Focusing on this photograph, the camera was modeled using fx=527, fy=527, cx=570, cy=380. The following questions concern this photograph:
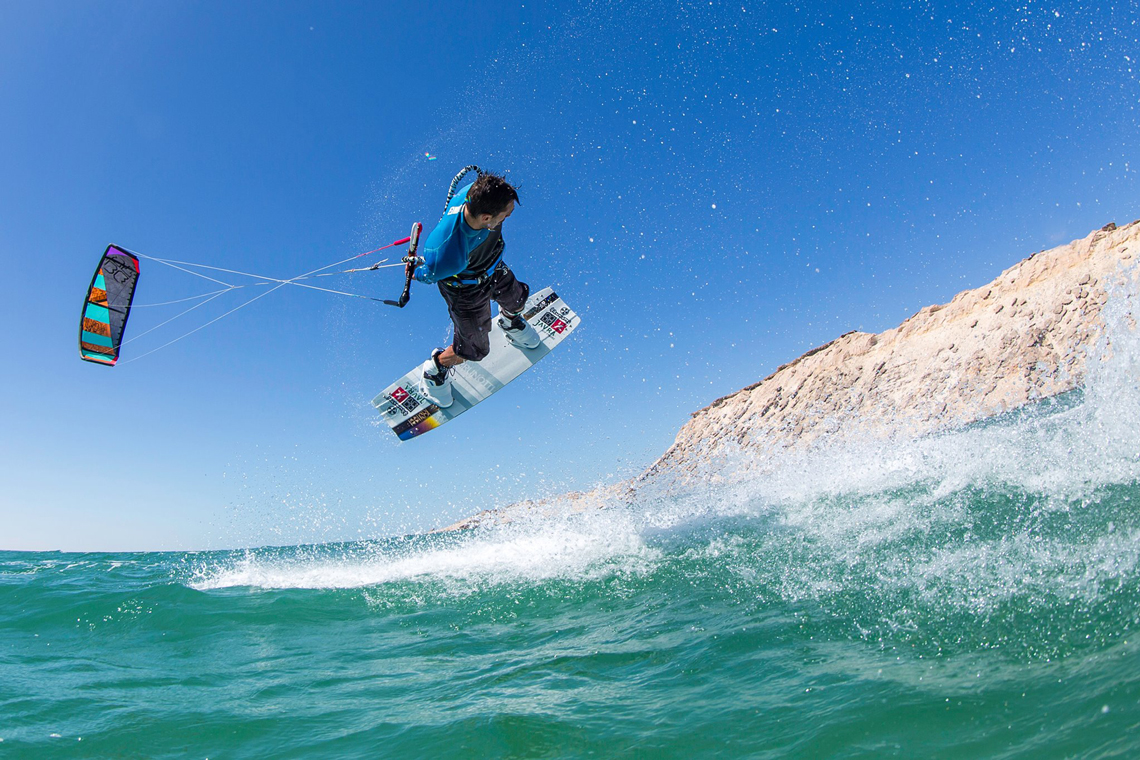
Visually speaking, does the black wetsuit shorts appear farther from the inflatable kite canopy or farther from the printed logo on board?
the inflatable kite canopy

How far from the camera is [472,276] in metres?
6.72

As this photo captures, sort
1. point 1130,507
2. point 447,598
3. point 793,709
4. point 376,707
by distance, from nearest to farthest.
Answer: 1. point 793,709
2. point 376,707
3. point 1130,507
4. point 447,598

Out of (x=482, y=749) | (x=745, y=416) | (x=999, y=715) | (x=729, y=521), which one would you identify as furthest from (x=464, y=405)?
(x=745, y=416)

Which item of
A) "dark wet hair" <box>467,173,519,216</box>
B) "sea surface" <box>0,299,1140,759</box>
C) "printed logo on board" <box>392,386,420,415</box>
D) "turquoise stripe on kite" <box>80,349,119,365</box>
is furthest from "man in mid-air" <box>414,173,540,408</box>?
"turquoise stripe on kite" <box>80,349,119,365</box>

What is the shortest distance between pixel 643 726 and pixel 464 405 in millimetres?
7429

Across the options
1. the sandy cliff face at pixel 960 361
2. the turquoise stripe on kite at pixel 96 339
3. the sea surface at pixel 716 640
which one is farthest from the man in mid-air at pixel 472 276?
the sandy cliff face at pixel 960 361

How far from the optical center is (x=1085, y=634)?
2.64m

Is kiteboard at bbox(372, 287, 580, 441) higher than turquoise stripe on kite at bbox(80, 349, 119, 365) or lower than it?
lower

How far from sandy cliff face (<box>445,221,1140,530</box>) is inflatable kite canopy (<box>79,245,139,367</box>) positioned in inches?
549

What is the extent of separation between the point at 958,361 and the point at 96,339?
3341 centimetres

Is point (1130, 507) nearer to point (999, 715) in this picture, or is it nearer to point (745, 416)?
point (999, 715)

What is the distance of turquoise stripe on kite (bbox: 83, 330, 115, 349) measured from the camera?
7.79 meters

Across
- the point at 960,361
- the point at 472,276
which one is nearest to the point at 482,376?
the point at 472,276

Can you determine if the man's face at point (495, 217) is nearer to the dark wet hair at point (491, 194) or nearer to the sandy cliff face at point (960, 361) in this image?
the dark wet hair at point (491, 194)
